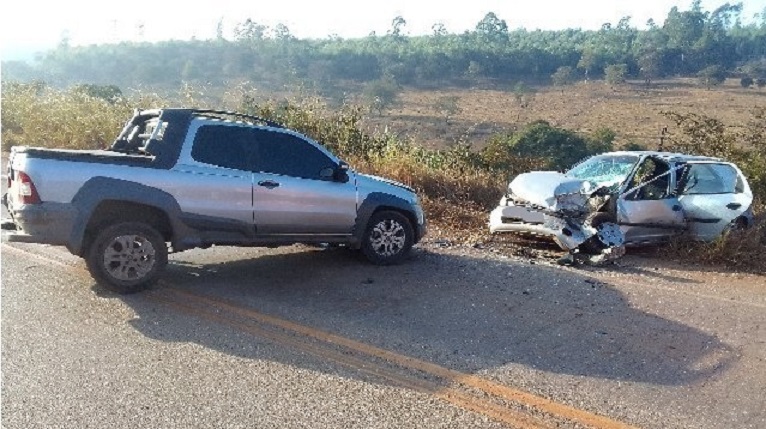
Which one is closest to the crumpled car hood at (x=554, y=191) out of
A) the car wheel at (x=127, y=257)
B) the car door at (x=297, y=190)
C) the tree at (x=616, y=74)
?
the car door at (x=297, y=190)

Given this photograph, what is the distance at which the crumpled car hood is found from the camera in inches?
382

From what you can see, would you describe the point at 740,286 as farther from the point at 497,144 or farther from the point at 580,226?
the point at 497,144

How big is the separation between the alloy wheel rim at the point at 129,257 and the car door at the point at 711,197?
7.67 metres

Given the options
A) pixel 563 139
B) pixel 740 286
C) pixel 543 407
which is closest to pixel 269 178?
pixel 543 407

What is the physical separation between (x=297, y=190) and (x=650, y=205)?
5408 millimetres

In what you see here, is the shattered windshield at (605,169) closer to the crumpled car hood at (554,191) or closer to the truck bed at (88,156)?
the crumpled car hood at (554,191)

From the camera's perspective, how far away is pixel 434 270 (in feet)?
27.3

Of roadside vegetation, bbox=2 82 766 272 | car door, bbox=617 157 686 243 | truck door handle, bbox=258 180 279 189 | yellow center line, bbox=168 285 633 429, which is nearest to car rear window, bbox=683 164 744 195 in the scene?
car door, bbox=617 157 686 243

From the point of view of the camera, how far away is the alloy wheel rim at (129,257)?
21.9ft

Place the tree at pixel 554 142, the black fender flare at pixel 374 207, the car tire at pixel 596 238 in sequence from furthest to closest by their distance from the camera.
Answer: the tree at pixel 554 142 < the car tire at pixel 596 238 < the black fender flare at pixel 374 207

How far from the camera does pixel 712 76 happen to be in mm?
96125

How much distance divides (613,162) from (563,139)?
1953 cm

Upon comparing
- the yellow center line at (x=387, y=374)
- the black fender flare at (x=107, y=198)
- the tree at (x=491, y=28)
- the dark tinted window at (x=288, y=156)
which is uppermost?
the tree at (x=491, y=28)

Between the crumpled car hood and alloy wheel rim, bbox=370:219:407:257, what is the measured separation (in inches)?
92.4
